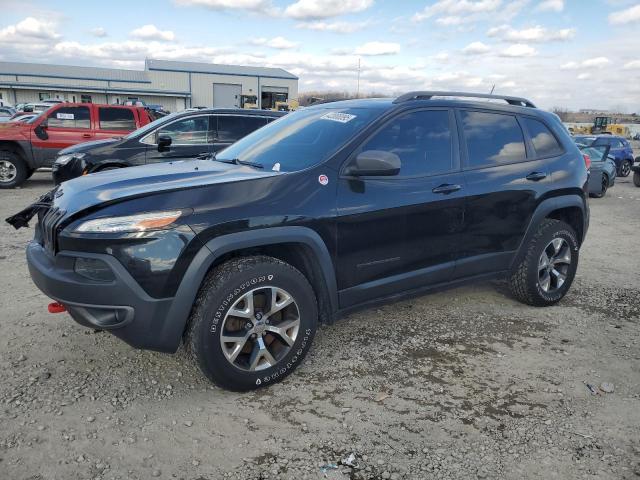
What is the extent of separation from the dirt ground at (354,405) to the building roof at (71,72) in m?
64.5

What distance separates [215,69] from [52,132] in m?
59.0

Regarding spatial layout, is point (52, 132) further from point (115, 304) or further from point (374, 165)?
point (374, 165)

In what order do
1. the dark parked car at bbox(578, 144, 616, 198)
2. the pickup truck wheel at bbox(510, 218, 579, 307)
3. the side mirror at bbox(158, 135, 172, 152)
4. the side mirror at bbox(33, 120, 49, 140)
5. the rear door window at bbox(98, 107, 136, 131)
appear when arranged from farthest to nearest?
the dark parked car at bbox(578, 144, 616, 198) < the rear door window at bbox(98, 107, 136, 131) < the side mirror at bbox(33, 120, 49, 140) < the side mirror at bbox(158, 135, 172, 152) < the pickup truck wheel at bbox(510, 218, 579, 307)

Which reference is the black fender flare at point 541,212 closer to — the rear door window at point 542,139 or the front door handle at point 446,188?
the rear door window at point 542,139

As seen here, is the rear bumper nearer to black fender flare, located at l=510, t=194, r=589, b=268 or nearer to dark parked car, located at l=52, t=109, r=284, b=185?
black fender flare, located at l=510, t=194, r=589, b=268

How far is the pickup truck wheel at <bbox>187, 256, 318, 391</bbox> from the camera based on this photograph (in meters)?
2.96

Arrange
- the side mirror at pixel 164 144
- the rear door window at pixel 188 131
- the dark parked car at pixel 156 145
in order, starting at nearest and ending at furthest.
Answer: the side mirror at pixel 164 144 → the dark parked car at pixel 156 145 → the rear door window at pixel 188 131

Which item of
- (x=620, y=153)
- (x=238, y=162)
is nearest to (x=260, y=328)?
Answer: (x=238, y=162)

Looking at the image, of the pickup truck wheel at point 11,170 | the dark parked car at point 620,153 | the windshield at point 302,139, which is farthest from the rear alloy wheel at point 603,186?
the pickup truck wheel at point 11,170

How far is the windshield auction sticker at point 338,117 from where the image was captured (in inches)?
149

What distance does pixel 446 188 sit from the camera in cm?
386

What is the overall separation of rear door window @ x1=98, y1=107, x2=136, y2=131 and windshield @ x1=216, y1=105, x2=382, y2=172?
8561 mm

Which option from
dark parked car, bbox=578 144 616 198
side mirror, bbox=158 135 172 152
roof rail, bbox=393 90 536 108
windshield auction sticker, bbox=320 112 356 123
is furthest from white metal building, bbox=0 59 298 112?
windshield auction sticker, bbox=320 112 356 123

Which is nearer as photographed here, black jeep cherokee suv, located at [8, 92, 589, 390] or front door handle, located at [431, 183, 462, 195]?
black jeep cherokee suv, located at [8, 92, 589, 390]
